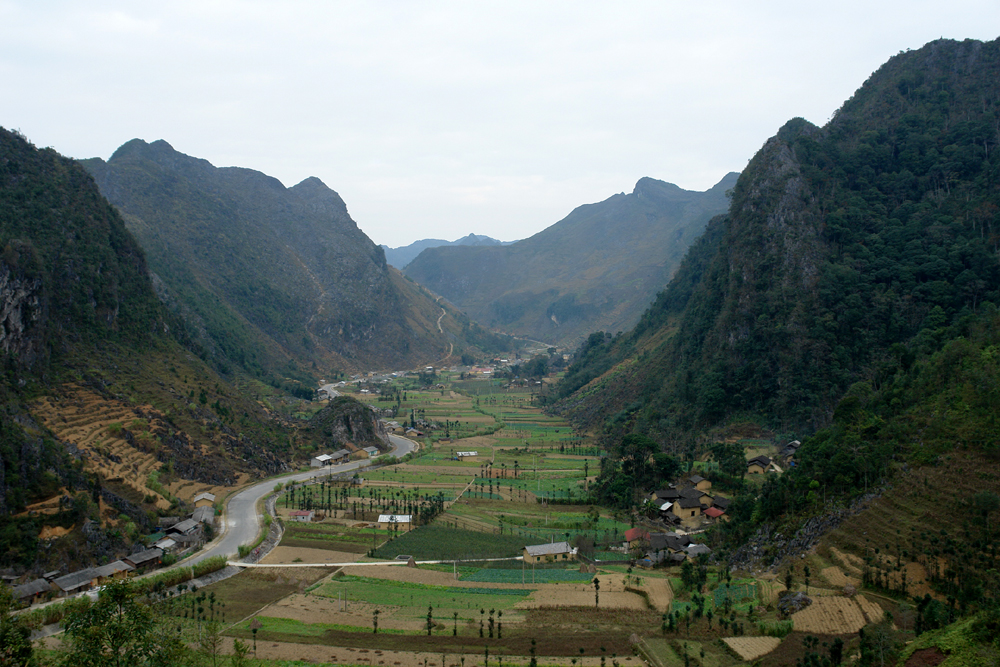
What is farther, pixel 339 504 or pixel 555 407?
pixel 555 407

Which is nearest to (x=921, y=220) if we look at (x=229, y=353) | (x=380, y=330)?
(x=229, y=353)

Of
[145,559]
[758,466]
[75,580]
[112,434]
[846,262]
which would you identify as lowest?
[145,559]

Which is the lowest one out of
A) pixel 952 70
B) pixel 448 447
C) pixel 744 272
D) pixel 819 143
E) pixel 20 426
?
pixel 448 447

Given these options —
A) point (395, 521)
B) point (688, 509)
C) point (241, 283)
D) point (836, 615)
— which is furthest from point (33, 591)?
point (241, 283)

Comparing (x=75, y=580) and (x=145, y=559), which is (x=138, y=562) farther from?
(x=75, y=580)

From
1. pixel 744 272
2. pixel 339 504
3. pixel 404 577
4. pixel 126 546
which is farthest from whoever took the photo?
pixel 744 272

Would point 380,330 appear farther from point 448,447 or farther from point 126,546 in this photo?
point 126,546
